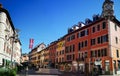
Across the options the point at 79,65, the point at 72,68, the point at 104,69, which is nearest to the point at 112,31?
the point at 104,69

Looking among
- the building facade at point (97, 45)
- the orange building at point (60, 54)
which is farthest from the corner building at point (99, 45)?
the orange building at point (60, 54)

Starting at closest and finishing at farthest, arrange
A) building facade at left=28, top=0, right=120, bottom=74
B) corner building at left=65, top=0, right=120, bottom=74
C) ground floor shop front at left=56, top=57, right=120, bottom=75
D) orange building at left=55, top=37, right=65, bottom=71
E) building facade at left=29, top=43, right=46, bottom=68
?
ground floor shop front at left=56, top=57, right=120, bottom=75 → corner building at left=65, top=0, right=120, bottom=74 → building facade at left=28, top=0, right=120, bottom=74 → orange building at left=55, top=37, right=65, bottom=71 → building facade at left=29, top=43, right=46, bottom=68

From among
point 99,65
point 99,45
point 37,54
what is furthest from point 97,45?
point 37,54

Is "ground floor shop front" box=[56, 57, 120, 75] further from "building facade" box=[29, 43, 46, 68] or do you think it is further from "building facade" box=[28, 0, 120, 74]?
"building facade" box=[29, 43, 46, 68]

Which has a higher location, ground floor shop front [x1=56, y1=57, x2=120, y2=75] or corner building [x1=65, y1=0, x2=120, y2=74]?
corner building [x1=65, y1=0, x2=120, y2=74]

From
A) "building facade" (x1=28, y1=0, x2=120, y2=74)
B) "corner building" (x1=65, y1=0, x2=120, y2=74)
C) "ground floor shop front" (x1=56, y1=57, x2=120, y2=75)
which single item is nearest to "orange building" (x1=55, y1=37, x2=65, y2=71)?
"building facade" (x1=28, y1=0, x2=120, y2=74)

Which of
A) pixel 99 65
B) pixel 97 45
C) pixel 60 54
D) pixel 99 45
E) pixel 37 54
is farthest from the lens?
pixel 37 54

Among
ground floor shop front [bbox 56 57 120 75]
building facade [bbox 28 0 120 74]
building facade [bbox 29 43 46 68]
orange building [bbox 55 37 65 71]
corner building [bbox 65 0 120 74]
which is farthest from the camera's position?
building facade [bbox 29 43 46 68]

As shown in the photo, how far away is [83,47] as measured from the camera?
166ft

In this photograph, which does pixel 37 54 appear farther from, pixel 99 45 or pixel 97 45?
pixel 99 45

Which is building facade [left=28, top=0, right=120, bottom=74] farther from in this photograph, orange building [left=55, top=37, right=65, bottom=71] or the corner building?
orange building [left=55, top=37, right=65, bottom=71]

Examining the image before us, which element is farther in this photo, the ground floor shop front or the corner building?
the corner building

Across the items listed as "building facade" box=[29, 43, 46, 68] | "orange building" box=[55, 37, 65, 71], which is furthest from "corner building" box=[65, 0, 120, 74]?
"building facade" box=[29, 43, 46, 68]

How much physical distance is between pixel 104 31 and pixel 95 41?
4192 millimetres
